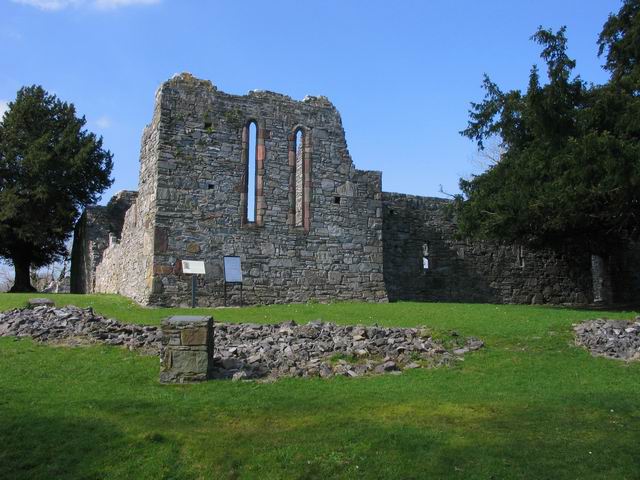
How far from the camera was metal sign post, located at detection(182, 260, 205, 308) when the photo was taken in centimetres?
2028

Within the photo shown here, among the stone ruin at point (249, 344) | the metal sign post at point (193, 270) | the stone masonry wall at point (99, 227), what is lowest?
the stone ruin at point (249, 344)

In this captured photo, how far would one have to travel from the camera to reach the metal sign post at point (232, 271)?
2119cm

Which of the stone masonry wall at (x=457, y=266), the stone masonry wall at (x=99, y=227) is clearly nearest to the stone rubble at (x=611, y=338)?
the stone masonry wall at (x=457, y=266)

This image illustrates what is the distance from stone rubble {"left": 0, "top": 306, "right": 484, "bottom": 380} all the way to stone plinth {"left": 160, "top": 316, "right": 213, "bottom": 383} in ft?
1.26

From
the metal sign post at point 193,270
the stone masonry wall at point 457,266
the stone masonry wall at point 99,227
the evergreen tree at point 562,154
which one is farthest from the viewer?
the stone masonry wall at point 99,227

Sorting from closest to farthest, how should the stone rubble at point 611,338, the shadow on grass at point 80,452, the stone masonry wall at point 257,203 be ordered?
the shadow on grass at point 80,452 < the stone rubble at point 611,338 < the stone masonry wall at point 257,203

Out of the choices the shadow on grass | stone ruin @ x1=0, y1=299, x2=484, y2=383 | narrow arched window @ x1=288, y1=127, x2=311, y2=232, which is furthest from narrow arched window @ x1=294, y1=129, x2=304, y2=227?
the shadow on grass

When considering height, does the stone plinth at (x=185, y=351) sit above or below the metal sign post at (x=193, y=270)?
below

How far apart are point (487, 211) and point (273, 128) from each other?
292 inches

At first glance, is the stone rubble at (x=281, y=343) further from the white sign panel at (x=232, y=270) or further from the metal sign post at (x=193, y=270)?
the white sign panel at (x=232, y=270)

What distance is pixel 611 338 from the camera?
13.9 m

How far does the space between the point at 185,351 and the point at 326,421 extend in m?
3.21

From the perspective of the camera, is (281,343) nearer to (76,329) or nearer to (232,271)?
(76,329)

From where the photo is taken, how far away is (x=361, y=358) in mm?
12734
